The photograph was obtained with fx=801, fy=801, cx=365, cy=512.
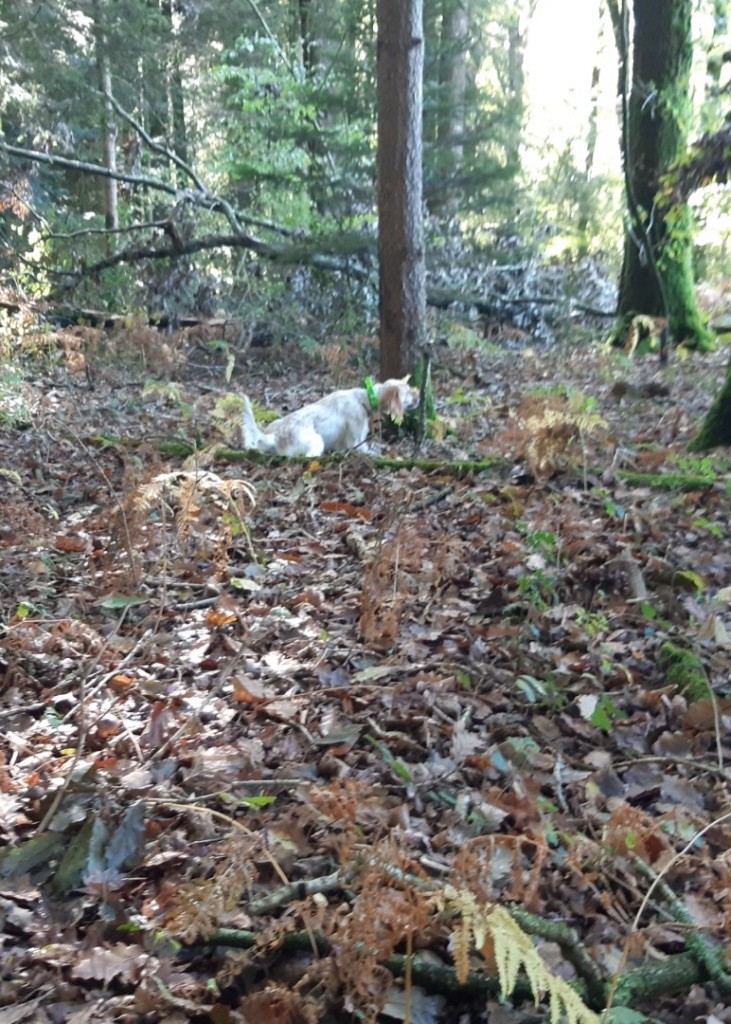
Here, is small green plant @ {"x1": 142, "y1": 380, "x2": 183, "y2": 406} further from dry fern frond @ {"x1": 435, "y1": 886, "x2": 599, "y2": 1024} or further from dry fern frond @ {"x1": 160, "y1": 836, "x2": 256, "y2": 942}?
dry fern frond @ {"x1": 435, "y1": 886, "x2": 599, "y2": 1024}

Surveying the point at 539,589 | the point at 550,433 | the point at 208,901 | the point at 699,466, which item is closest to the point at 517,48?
the point at 699,466

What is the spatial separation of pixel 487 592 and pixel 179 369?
27.5 ft

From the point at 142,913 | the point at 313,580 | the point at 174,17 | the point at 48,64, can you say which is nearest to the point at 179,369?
the point at 48,64

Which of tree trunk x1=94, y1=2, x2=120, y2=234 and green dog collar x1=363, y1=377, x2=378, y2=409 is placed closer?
green dog collar x1=363, y1=377, x2=378, y2=409

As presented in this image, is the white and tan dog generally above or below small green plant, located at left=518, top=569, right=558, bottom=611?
above

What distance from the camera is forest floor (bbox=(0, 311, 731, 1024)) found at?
7.10 ft

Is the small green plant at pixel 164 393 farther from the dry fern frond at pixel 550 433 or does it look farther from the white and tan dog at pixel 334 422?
the dry fern frond at pixel 550 433

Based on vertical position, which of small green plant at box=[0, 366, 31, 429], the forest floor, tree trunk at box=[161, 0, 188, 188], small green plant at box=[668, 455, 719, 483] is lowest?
the forest floor

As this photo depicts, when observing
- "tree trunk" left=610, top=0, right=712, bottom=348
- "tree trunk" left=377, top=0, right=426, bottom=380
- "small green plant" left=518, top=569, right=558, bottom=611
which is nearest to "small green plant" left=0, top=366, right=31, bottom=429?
"tree trunk" left=377, top=0, right=426, bottom=380

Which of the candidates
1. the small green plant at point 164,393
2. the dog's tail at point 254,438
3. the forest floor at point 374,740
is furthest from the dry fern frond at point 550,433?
the small green plant at point 164,393

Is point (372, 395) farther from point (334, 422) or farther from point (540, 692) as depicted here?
point (540, 692)

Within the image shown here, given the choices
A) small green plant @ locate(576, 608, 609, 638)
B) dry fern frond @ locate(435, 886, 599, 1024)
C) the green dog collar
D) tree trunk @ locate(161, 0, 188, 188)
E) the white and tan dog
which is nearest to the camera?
dry fern frond @ locate(435, 886, 599, 1024)

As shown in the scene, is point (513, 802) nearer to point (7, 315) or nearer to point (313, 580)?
point (313, 580)

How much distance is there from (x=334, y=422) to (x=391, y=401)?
1.98ft
